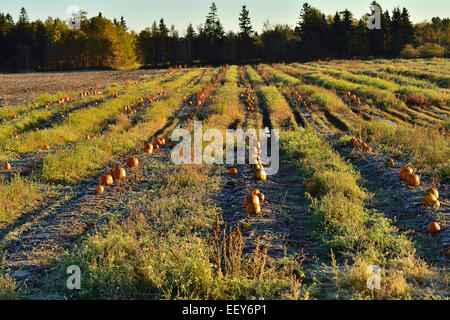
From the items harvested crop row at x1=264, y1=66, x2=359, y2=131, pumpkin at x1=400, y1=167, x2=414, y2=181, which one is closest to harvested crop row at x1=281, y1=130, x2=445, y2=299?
pumpkin at x1=400, y1=167, x2=414, y2=181

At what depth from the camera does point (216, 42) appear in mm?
81125

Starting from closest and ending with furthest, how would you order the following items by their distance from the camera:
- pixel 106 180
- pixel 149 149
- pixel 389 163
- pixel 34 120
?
pixel 106 180 < pixel 389 163 < pixel 149 149 < pixel 34 120

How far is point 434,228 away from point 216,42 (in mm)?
80150

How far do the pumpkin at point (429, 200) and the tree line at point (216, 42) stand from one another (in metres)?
61.6

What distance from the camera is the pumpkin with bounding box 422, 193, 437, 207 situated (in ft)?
20.0

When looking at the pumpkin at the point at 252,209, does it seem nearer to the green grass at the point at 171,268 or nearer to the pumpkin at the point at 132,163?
the green grass at the point at 171,268

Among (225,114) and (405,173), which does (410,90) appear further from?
(405,173)

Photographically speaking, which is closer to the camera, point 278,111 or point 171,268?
point 171,268

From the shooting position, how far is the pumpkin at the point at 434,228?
5367mm

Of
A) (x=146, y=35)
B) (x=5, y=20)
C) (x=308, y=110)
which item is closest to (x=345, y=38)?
(x=146, y=35)

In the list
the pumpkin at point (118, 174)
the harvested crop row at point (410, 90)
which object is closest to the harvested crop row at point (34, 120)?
the pumpkin at point (118, 174)

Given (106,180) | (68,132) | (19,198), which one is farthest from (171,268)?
(68,132)
